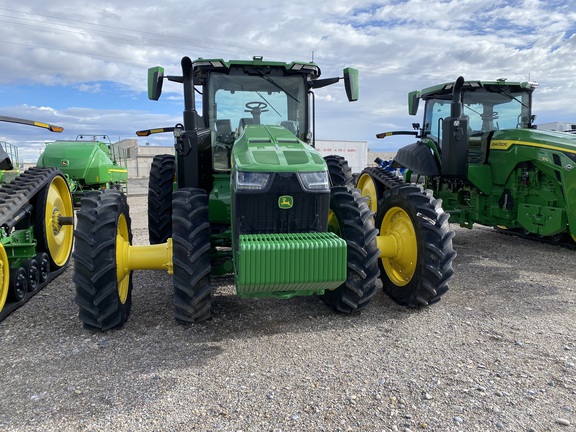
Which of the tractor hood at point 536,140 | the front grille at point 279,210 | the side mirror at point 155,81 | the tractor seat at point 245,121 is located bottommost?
the front grille at point 279,210

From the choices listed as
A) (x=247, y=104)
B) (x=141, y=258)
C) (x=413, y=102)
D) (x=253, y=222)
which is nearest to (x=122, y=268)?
(x=141, y=258)

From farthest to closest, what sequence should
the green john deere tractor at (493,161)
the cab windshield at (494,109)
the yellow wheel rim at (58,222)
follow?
the cab windshield at (494,109)
the green john deere tractor at (493,161)
the yellow wheel rim at (58,222)

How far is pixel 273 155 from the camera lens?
397 cm

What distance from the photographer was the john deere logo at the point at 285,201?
3.87 m

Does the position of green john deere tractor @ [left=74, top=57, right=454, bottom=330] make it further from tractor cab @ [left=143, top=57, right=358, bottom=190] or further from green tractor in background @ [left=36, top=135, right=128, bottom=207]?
green tractor in background @ [left=36, top=135, right=128, bottom=207]

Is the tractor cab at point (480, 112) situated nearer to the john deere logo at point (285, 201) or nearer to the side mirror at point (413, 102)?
the side mirror at point (413, 102)

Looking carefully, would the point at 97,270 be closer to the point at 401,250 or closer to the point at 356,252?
the point at 356,252

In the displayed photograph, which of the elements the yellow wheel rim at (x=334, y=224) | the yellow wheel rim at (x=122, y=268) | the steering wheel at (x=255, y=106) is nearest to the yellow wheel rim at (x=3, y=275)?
the yellow wheel rim at (x=122, y=268)

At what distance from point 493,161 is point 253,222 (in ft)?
17.6

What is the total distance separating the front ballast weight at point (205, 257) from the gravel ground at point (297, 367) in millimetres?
254

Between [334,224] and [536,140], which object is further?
[536,140]

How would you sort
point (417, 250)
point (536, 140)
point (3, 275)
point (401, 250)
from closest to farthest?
1. point (3, 275)
2. point (417, 250)
3. point (401, 250)
4. point (536, 140)

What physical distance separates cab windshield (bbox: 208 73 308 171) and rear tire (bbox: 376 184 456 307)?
61.7 inches

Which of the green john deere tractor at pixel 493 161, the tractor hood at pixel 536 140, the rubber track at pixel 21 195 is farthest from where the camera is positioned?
the green john deere tractor at pixel 493 161
